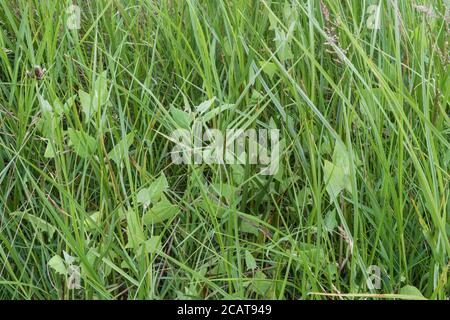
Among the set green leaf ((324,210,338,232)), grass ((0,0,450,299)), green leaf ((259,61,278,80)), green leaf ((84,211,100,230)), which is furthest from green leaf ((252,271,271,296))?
green leaf ((259,61,278,80))

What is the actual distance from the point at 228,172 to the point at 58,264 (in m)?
0.33

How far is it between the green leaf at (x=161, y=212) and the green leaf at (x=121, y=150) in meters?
0.10

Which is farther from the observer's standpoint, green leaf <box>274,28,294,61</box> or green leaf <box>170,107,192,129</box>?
green leaf <box>274,28,294,61</box>

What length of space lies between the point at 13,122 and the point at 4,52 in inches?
6.0

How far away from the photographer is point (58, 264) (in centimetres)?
124

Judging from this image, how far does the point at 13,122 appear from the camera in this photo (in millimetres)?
1474

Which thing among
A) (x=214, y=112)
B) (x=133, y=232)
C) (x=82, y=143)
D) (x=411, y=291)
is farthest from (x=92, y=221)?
(x=411, y=291)

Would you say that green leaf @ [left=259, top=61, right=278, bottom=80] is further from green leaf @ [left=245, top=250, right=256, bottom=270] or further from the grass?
green leaf @ [left=245, top=250, right=256, bottom=270]

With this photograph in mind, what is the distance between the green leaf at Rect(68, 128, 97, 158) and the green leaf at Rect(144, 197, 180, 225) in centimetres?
15

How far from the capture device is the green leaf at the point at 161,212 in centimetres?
129

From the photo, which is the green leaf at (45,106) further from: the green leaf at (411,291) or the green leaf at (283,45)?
the green leaf at (411,291)
